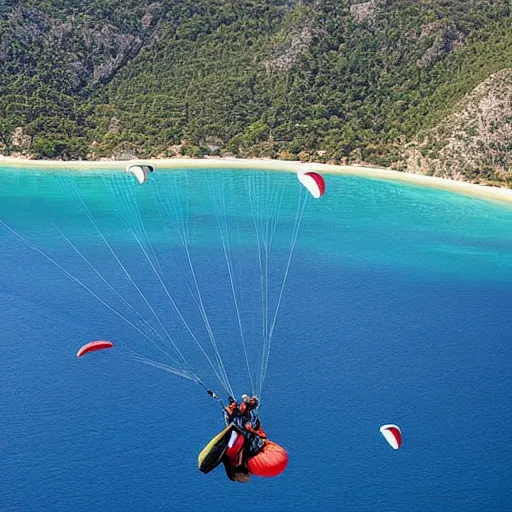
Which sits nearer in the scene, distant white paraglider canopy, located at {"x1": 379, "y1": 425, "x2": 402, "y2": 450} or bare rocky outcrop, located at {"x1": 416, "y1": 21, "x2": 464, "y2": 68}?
distant white paraglider canopy, located at {"x1": 379, "y1": 425, "x2": 402, "y2": 450}

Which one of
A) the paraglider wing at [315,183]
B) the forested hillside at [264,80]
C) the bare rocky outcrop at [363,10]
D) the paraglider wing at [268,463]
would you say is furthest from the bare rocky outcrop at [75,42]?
the paraglider wing at [268,463]

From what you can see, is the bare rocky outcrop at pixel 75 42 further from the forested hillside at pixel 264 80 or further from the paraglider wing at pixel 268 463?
Result: the paraglider wing at pixel 268 463

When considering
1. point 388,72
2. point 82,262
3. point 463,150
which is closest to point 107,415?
point 82,262

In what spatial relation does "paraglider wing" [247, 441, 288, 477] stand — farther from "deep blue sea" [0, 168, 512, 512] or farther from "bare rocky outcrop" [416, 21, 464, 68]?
"bare rocky outcrop" [416, 21, 464, 68]

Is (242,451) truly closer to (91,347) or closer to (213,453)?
(213,453)

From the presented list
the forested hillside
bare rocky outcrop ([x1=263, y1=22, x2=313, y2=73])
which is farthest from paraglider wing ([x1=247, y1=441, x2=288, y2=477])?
bare rocky outcrop ([x1=263, y1=22, x2=313, y2=73])

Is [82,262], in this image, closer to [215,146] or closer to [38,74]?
[215,146]

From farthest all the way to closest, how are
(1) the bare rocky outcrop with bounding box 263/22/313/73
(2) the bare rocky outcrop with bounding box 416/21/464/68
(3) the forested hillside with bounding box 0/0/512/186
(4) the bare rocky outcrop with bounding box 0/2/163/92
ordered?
(4) the bare rocky outcrop with bounding box 0/2/163/92, (1) the bare rocky outcrop with bounding box 263/22/313/73, (2) the bare rocky outcrop with bounding box 416/21/464/68, (3) the forested hillside with bounding box 0/0/512/186

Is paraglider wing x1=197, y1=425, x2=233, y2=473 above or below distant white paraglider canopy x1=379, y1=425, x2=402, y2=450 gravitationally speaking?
below
